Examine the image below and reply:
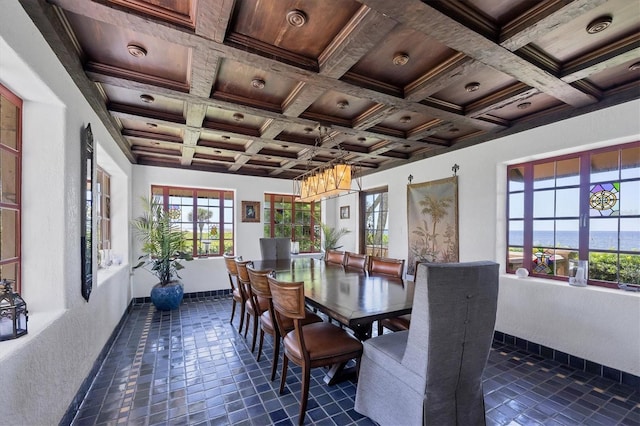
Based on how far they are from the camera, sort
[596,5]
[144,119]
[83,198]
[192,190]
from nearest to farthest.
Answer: [596,5]
[83,198]
[144,119]
[192,190]

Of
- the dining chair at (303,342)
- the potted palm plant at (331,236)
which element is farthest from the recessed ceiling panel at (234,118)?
the potted palm plant at (331,236)

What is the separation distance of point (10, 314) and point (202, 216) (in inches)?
163

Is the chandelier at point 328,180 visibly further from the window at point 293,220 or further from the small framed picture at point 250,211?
the window at point 293,220

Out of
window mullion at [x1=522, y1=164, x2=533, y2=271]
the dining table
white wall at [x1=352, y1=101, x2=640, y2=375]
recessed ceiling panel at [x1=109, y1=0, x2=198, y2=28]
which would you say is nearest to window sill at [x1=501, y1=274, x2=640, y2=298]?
white wall at [x1=352, y1=101, x2=640, y2=375]

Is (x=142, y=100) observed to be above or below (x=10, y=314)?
above

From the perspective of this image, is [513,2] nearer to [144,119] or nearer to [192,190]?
[144,119]

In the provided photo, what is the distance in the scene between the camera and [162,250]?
4266mm

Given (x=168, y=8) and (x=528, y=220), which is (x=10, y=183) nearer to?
(x=168, y=8)

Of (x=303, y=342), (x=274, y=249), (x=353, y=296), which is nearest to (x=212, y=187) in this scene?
(x=274, y=249)

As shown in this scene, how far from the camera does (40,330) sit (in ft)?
4.85

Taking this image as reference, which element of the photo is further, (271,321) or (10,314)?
(271,321)

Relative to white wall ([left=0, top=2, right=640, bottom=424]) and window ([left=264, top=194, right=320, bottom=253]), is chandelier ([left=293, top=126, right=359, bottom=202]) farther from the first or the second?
window ([left=264, top=194, right=320, bottom=253])

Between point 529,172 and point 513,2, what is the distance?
2.28 metres

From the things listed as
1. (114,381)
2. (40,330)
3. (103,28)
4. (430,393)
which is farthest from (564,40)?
(114,381)
